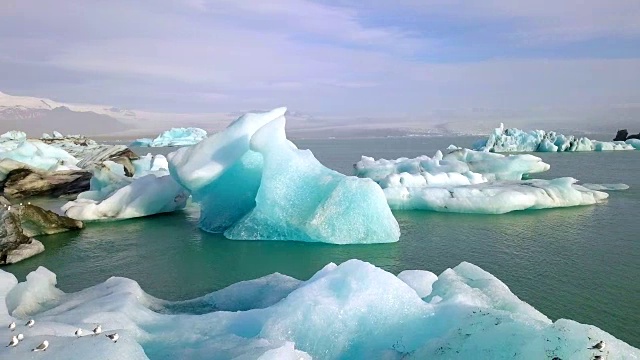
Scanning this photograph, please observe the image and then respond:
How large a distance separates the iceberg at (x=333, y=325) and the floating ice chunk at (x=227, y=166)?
5.02 meters

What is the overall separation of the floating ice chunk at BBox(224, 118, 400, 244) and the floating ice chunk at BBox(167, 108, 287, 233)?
85cm

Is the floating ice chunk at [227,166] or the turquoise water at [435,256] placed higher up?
the floating ice chunk at [227,166]

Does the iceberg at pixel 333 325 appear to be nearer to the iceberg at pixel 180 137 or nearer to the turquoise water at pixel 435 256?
the turquoise water at pixel 435 256

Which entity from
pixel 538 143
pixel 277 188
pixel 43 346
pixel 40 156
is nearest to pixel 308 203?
pixel 277 188

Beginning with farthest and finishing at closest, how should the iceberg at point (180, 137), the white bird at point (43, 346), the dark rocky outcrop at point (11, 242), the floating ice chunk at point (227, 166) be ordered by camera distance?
the iceberg at point (180, 137) < the floating ice chunk at point (227, 166) < the dark rocky outcrop at point (11, 242) < the white bird at point (43, 346)

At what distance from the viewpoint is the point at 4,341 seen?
11.7ft

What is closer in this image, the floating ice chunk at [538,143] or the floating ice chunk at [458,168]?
the floating ice chunk at [458,168]

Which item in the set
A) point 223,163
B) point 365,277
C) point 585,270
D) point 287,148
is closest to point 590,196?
point 585,270

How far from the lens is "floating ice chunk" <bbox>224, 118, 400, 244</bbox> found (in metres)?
9.60

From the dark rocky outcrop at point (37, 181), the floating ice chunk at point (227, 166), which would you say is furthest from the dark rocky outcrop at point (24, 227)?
the dark rocky outcrop at point (37, 181)

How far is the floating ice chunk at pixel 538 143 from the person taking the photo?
41.9 meters

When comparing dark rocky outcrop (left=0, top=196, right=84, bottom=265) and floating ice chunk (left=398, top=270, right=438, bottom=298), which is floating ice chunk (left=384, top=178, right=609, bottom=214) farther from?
dark rocky outcrop (left=0, top=196, right=84, bottom=265)

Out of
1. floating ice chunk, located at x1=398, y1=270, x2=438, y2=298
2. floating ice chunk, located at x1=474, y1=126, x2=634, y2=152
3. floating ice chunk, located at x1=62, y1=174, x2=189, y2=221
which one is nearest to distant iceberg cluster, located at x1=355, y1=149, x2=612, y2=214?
floating ice chunk, located at x1=62, y1=174, x2=189, y2=221

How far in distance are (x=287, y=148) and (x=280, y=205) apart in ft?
3.94
